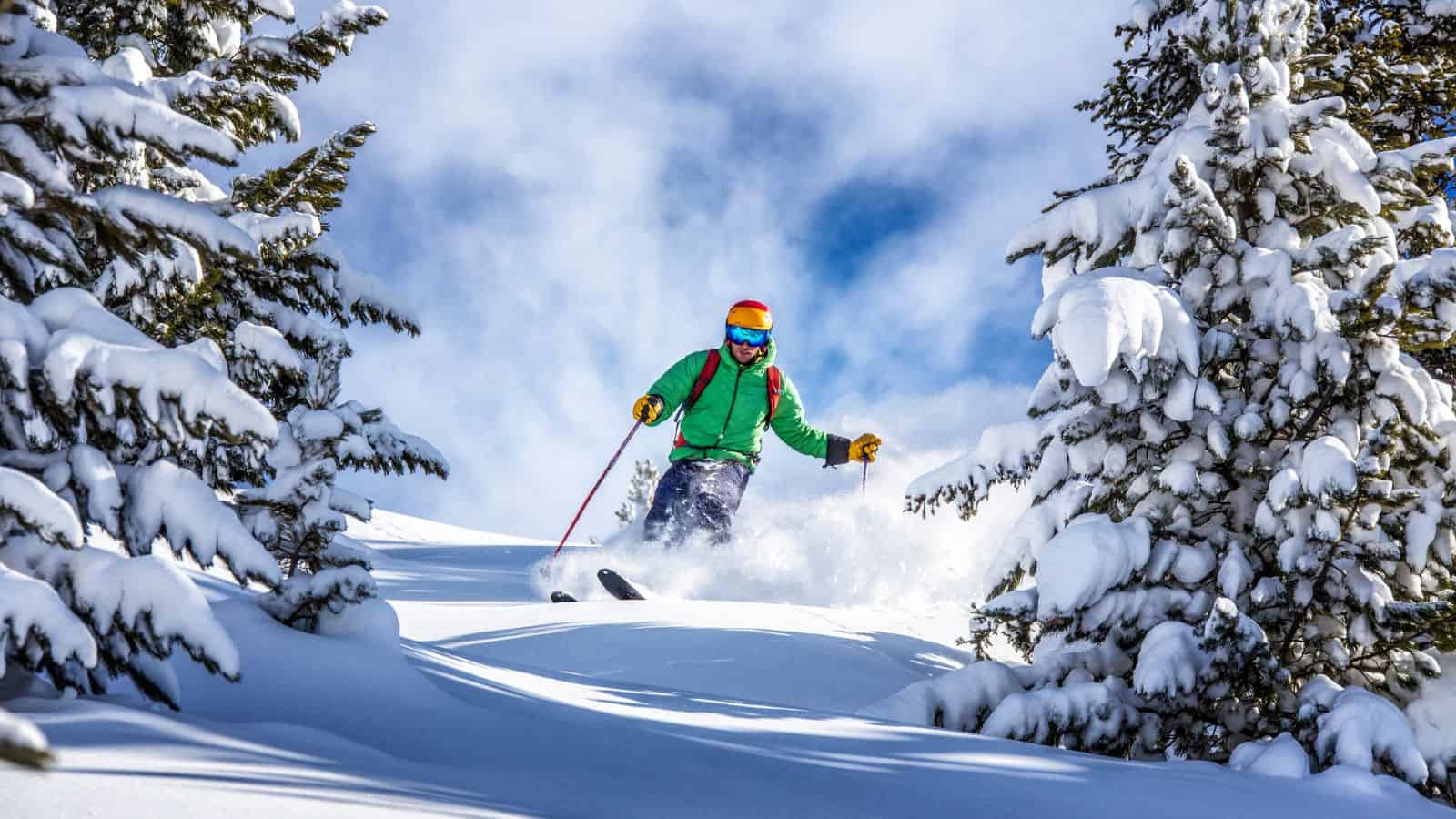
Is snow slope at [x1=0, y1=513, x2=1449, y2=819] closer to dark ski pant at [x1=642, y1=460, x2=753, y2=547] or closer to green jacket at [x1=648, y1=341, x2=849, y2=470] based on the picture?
dark ski pant at [x1=642, y1=460, x2=753, y2=547]

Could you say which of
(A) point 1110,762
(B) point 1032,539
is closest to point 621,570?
(B) point 1032,539

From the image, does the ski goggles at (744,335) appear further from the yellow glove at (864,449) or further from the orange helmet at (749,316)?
the yellow glove at (864,449)

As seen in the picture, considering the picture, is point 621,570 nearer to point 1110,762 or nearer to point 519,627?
point 519,627

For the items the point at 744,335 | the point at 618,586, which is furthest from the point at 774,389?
the point at 618,586

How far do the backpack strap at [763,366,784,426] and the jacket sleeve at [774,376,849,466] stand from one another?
181 millimetres

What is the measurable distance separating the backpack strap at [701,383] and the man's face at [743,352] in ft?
0.62

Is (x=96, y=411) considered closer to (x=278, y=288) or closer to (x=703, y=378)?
(x=278, y=288)

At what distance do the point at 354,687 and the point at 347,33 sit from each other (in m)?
5.21

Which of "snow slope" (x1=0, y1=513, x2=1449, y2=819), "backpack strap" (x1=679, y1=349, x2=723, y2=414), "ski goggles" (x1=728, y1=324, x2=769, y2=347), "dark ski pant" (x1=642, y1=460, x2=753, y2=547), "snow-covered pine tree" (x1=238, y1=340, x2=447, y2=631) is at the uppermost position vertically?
→ "ski goggles" (x1=728, y1=324, x2=769, y2=347)

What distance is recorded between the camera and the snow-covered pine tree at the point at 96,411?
2.18 m

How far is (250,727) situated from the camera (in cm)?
255

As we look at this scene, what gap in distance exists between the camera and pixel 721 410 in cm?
1076

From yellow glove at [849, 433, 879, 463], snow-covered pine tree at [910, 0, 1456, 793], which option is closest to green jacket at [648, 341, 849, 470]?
yellow glove at [849, 433, 879, 463]

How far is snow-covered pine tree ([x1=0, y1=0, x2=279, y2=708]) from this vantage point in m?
2.18
